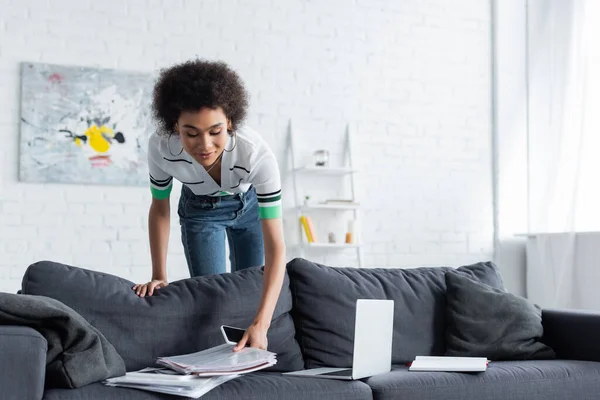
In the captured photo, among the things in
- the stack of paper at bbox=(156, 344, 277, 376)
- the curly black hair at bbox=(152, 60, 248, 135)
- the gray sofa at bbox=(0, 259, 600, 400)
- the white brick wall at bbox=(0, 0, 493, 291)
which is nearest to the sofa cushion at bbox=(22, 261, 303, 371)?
the gray sofa at bbox=(0, 259, 600, 400)

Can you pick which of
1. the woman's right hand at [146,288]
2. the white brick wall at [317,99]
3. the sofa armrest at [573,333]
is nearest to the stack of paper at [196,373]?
the woman's right hand at [146,288]

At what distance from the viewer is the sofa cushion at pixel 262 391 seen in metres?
2.02

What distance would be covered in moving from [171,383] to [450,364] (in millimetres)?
975

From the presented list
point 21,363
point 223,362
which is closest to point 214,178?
point 223,362

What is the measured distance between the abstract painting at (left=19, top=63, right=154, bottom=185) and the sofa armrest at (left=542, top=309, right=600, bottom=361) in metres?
2.73

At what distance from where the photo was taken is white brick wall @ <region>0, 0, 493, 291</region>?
4.63 meters

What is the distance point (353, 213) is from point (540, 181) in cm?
132

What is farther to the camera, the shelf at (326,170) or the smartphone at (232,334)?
the shelf at (326,170)

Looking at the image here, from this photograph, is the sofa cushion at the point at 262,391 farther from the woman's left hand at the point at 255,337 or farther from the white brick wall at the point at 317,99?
the white brick wall at the point at 317,99

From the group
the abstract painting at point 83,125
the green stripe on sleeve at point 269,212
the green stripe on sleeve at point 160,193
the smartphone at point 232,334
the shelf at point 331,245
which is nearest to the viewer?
the smartphone at point 232,334

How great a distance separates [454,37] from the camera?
18.3 ft

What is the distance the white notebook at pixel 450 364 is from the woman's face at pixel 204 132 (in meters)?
0.97

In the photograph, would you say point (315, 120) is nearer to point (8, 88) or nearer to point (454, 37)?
point (454, 37)

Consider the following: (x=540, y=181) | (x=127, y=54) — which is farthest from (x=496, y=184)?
(x=127, y=54)
